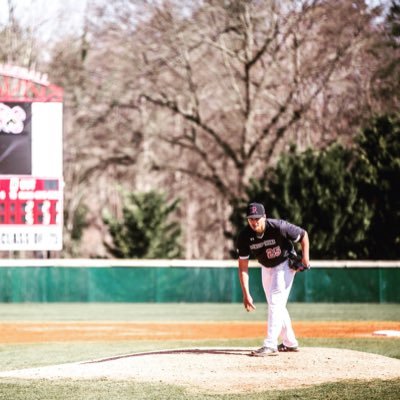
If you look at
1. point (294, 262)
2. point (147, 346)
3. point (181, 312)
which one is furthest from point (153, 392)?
point (181, 312)

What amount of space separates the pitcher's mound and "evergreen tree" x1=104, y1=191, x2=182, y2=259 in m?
24.2

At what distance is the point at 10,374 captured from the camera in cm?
964

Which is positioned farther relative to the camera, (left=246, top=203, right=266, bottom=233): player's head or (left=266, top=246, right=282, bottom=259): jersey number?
(left=266, top=246, right=282, bottom=259): jersey number

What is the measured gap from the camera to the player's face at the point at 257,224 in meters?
9.67

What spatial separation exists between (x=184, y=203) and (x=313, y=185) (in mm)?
23442

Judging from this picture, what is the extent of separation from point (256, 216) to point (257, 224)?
0.14m

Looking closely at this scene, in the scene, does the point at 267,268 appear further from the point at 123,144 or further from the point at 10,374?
the point at 123,144

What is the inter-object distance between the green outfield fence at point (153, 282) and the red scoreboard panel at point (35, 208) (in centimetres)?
922

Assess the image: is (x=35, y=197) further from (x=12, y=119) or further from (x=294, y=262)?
(x=294, y=262)

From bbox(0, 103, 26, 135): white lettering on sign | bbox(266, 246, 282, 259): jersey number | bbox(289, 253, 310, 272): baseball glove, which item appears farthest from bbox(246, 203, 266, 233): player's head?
bbox(0, 103, 26, 135): white lettering on sign

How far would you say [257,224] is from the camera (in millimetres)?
9734

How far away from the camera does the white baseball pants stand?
9.89 metres

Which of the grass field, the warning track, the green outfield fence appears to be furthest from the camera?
the green outfield fence

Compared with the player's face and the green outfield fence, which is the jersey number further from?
the green outfield fence
